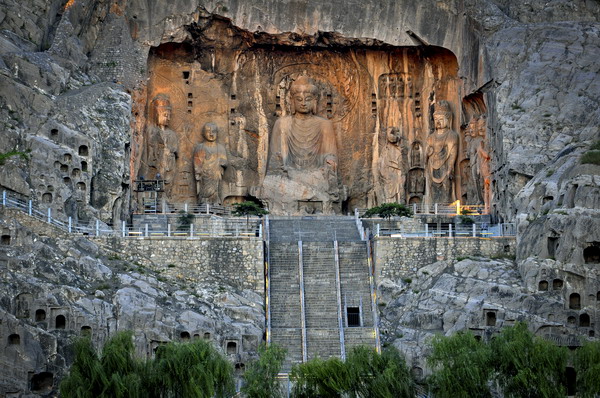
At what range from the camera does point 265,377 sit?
5353 centimetres

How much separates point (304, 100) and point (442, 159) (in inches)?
325

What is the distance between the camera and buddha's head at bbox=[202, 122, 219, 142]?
261 feet

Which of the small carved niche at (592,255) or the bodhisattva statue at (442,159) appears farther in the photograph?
the bodhisattva statue at (442,159)

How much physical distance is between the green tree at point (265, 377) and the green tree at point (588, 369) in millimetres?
10948

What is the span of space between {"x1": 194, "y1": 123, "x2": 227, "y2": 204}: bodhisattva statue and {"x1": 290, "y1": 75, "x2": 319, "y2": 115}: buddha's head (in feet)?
15.3

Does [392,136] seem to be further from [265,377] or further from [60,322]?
[265,377]

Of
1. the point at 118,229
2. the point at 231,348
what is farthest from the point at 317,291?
the point at 118,229

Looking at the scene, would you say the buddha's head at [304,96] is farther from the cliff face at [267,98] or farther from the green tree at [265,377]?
the green tree at [265,377]

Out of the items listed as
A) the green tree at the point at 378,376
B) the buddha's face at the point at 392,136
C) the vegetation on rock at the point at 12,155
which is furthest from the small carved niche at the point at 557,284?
the vegetation on rock at the point at 12,155

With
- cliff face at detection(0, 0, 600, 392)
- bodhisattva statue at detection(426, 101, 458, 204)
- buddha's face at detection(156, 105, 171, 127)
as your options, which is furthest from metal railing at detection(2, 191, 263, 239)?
bodhisattva statue at detection(426, 101, 458, 204)

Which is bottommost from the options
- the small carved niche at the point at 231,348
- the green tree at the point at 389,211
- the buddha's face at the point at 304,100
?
the small carved niche at the point at 231,348

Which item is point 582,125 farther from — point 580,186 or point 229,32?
point 229,32

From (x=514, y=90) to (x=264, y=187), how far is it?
577 inches

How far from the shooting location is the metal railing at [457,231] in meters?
68.0
